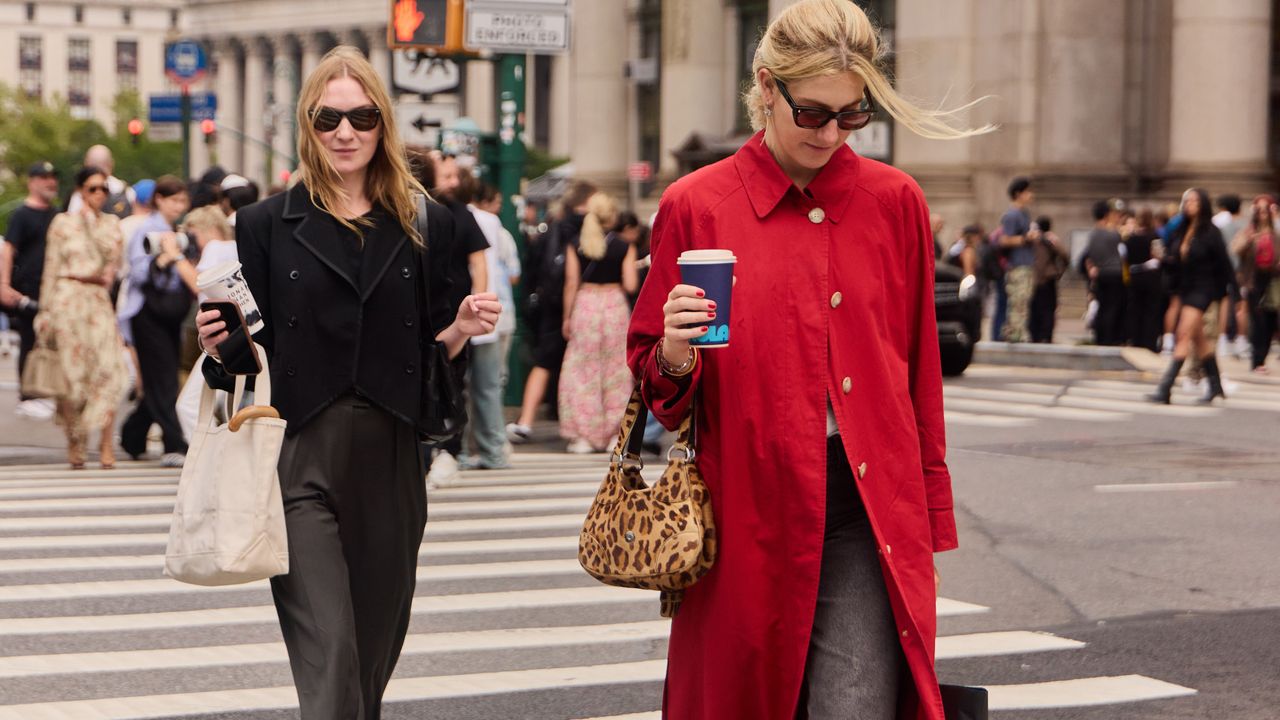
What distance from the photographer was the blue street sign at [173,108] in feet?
112

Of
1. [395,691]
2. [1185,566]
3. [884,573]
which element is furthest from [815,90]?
[1185,566]

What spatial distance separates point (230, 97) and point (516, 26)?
14632cm

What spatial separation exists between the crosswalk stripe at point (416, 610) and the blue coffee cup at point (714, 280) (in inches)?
187

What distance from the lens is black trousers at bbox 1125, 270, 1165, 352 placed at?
24.0 meters

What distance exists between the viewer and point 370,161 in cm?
481

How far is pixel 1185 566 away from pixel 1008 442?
5781mm

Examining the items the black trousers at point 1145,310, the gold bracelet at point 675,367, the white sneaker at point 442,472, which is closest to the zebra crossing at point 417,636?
the white sneaker at point 442,472

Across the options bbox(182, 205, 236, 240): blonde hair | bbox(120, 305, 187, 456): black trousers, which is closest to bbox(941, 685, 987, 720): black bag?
bbox(182, 205, 236, 240): blonde hair

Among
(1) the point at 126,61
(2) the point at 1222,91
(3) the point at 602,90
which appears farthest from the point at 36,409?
(1) the point at 126,61

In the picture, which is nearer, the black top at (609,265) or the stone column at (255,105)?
the black top at (609,265)

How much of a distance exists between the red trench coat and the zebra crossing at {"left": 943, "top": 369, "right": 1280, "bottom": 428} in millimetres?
12736

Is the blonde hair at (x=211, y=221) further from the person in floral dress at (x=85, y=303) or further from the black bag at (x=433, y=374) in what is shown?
the black bag at (x=433, y=374)

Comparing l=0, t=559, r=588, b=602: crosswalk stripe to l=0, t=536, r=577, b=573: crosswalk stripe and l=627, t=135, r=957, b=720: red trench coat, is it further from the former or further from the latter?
l=627, t=135, r=957, b=720: red trench coat

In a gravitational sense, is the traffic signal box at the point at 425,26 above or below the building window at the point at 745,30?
below
